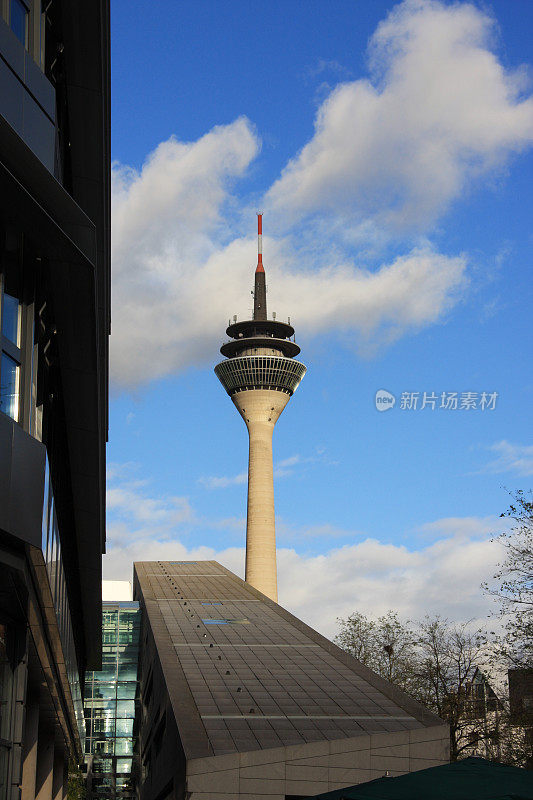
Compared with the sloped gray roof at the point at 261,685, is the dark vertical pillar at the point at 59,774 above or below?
below

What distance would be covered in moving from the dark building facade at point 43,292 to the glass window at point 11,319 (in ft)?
0.09

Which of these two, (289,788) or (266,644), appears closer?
(289,788)

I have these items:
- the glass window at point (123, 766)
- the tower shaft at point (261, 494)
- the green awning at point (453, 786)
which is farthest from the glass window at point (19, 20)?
the tower shaft at point (261, 494)

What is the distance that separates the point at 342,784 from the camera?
30.2 meters

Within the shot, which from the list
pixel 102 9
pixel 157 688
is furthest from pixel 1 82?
pixel 157 688

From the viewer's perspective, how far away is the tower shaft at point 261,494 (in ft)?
367

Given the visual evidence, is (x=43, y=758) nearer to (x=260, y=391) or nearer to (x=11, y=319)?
(x=11, y=319)

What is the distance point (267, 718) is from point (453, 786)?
24741 mm

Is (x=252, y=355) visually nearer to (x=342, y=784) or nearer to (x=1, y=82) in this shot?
(x=342, y=784)

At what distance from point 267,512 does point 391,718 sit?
8055cm

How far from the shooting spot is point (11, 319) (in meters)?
14.1

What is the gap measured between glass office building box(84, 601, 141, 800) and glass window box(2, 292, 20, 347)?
55.9 m

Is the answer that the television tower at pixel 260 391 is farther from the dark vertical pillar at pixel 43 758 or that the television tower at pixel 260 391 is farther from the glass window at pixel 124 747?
the dark vertical pillar at pixel 43 758

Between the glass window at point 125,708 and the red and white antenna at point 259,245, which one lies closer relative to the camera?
the glass window at point 125,708
